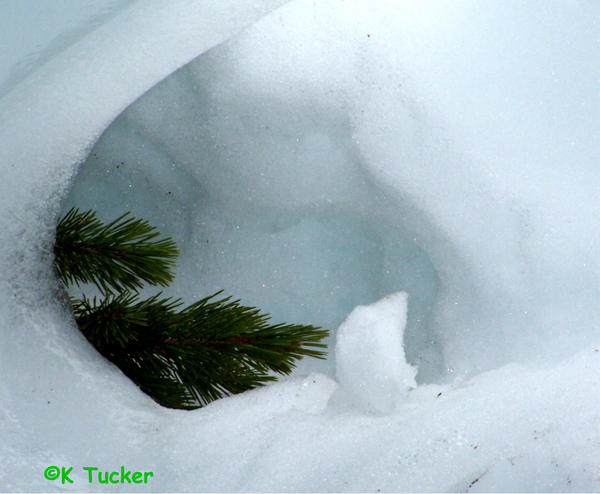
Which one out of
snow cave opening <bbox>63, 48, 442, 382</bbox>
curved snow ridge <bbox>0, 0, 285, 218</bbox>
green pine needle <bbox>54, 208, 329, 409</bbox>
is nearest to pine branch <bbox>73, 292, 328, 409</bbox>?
green pine needle <bbox>54, 208, 329, 409</bbox>

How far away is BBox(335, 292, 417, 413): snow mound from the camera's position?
59cm

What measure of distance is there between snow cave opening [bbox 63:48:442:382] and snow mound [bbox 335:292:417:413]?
0.70 feet

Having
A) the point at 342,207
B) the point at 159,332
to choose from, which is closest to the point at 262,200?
the point at 342,207

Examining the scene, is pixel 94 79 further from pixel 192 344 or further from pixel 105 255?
pixel 192 344

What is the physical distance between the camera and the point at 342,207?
904mm

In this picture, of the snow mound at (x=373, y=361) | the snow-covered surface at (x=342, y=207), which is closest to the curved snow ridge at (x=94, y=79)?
the snow-covered surface at (x=342, y=207)

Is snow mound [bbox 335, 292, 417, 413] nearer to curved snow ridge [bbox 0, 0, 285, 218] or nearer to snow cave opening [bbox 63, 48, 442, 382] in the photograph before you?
snow cave opening [bbox 63, 48, 442, 382]

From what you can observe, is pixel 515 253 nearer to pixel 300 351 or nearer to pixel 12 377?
pixel 300 351

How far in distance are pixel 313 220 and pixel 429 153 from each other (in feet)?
0.91

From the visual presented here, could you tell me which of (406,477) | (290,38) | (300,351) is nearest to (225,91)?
(290,38)

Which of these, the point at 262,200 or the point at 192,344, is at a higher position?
the point at 262,200

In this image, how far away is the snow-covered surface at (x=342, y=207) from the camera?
1.62ft

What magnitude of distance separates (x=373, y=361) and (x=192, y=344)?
179 millimetres

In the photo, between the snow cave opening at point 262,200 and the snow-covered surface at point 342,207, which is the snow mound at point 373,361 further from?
the snow cave opening at point 262,200
